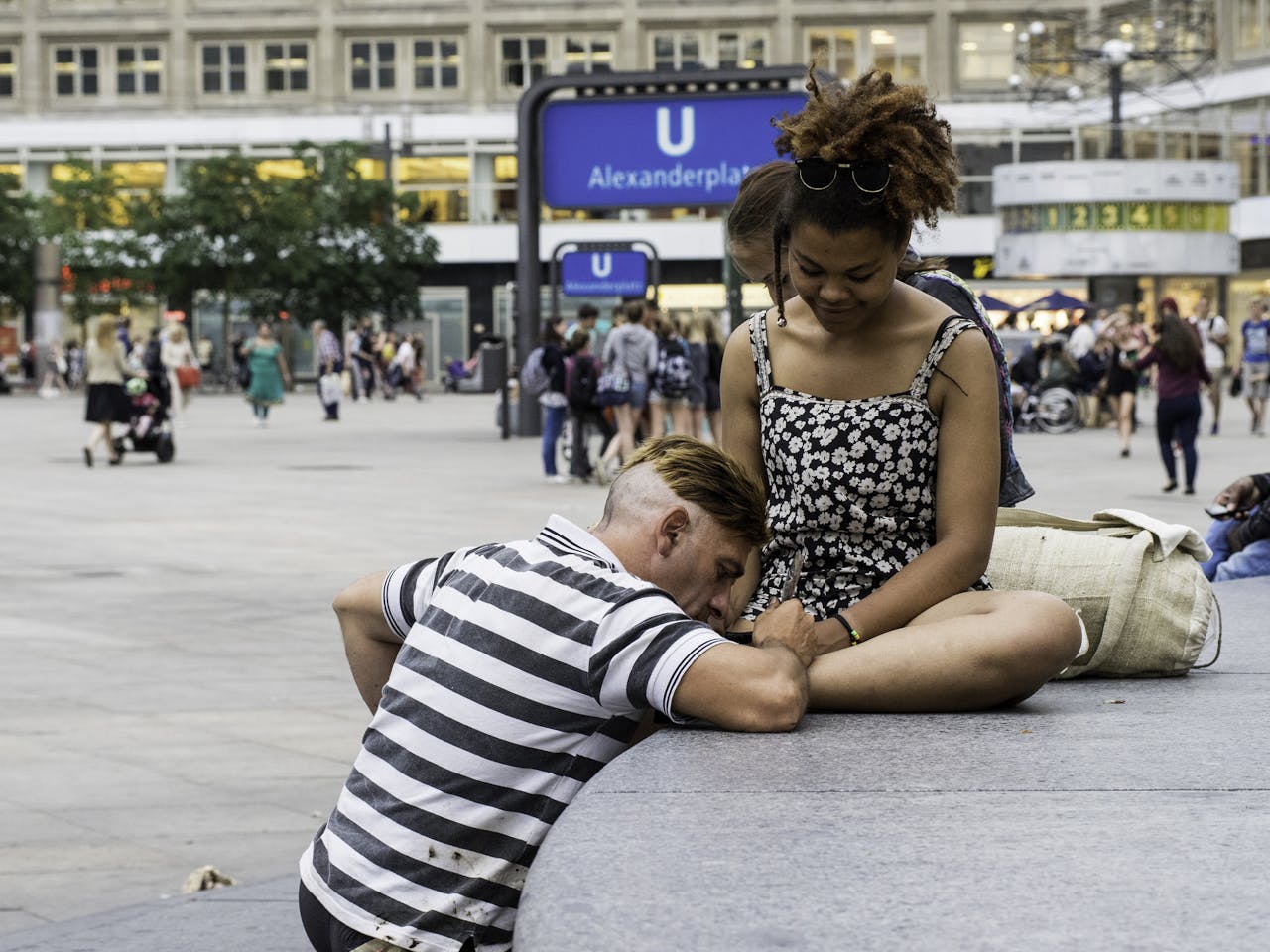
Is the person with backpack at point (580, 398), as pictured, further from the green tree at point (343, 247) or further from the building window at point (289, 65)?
the building window at point (289, 65)

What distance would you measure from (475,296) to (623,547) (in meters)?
59.9

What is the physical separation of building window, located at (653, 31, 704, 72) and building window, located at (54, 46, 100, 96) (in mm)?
18139

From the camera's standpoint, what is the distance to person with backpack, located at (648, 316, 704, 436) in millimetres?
19703

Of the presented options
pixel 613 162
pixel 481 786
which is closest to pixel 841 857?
pixel 481 786

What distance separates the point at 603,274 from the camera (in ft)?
77.8

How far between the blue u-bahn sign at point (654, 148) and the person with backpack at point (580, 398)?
175 cm

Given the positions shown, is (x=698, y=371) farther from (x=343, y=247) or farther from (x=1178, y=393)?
(x=343, y=247)

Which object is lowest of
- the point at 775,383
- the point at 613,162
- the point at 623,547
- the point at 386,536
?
the point at 386,536

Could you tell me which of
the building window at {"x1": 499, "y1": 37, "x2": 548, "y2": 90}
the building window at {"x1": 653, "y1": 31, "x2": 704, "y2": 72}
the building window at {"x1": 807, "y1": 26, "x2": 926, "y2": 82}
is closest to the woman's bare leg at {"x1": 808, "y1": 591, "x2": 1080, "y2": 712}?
the building window at {"x1": 807, "y1": 26, "x2": 926, "y2": 82}

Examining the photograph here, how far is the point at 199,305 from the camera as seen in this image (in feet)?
183

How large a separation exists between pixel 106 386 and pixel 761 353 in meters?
18.9

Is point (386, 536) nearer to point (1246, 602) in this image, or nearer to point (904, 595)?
point (1246, 602)

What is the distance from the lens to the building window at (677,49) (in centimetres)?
6194

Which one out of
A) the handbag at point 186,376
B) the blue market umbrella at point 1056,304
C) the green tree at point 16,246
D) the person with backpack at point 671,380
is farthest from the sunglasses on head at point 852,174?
the green tree at point 16,246
